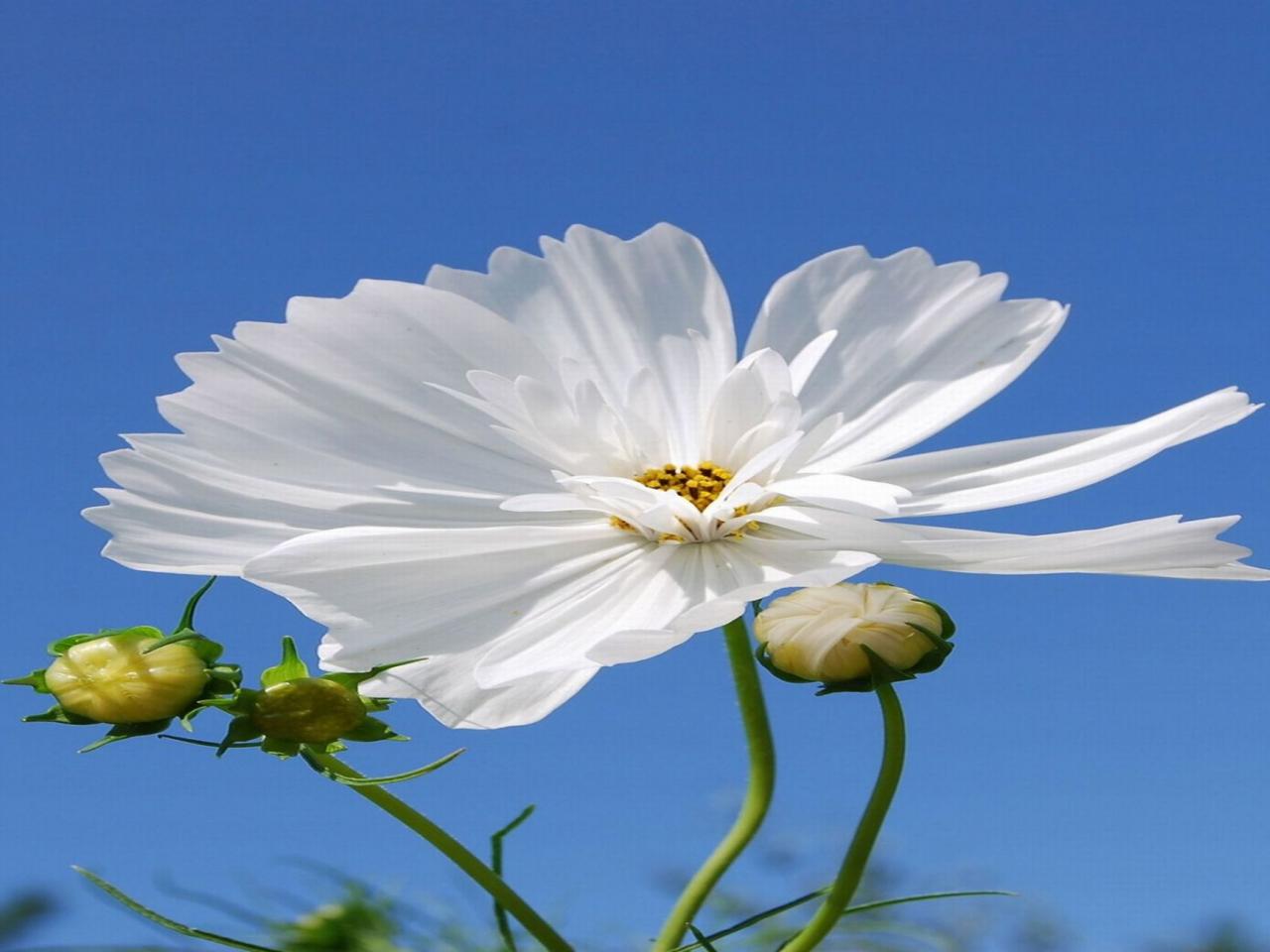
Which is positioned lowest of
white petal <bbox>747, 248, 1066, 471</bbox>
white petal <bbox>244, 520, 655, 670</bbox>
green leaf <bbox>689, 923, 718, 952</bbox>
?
green leaf <bbox>689, 923, 718, 952</bbox>

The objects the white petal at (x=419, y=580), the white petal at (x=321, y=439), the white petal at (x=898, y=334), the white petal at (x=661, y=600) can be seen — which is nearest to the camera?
the white petal at (x=661, y=600)

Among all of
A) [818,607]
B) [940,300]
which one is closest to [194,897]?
[818,607]

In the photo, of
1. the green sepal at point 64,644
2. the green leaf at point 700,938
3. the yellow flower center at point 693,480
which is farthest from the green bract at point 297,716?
the yellow flower center at point 693,480

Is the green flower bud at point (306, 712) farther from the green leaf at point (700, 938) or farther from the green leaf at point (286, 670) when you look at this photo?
the green leaf at point (700, 938)

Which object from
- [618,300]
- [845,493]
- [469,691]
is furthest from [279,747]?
[618,300]

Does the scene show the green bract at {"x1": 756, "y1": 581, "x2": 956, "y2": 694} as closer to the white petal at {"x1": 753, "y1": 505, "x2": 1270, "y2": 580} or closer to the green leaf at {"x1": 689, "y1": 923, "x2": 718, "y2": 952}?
the white petal at {"x1": 753, "y1": 505, "x2": 1270, "y2": 580}

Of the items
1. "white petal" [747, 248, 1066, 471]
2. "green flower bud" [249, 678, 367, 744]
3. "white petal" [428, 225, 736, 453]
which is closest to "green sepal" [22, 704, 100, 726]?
"green flower bud" [249, 678, 367, 744]

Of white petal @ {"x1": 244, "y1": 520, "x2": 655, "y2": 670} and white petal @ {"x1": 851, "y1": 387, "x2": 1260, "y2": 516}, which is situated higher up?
white petal @ {"x1": 851, "y1": 387, "x2": 1260, "y2": 516}
